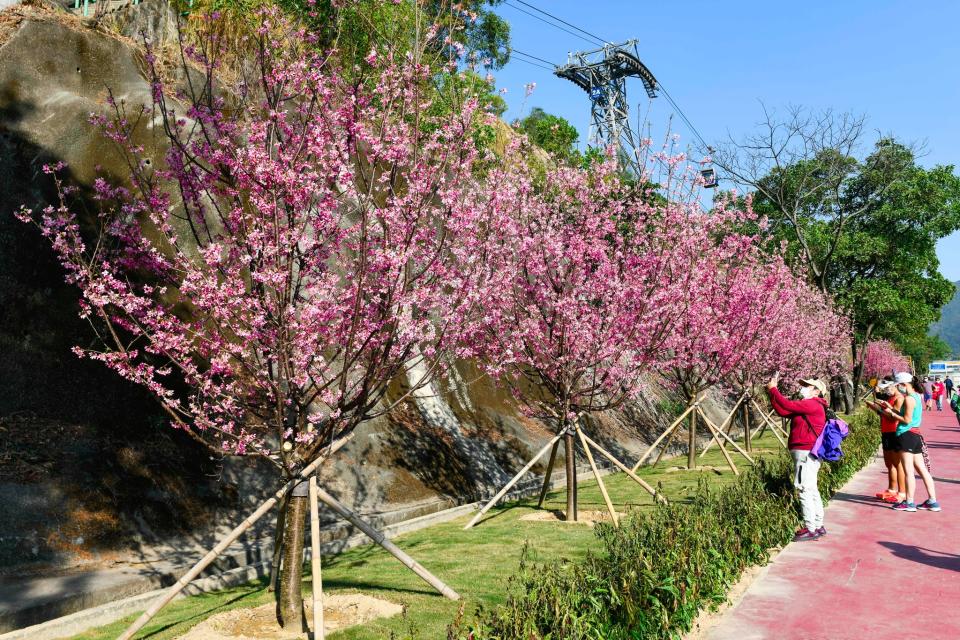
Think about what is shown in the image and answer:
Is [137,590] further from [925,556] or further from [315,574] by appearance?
[925,556]

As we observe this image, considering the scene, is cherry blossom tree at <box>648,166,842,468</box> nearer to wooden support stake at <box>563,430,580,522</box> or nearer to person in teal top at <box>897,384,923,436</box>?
wooden support stake at <box>563,430,580,522</box>

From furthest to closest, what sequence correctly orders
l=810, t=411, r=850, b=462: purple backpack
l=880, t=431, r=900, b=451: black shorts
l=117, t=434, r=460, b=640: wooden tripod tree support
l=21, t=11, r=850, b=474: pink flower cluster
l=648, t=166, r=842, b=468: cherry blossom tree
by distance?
1. l=648, t=166, r=842, b=468: cherry blossom tree
2. l=880, t=431, r=900, b=451: black shorts
3. l=810, t=411, r=850, b=462: purple backpack
4. l=21, t=11, r=850, b=474: pink flower cluster
5. l=117, t=434, r=460, b=640: wooden tripod tree support

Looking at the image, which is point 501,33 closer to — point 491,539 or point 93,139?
point 93,139

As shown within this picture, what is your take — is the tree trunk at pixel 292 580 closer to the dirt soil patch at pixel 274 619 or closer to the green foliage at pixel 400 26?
the dirt soil patch at pixel 274 619

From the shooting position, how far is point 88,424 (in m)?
12.0

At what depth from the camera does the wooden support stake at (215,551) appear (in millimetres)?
6660

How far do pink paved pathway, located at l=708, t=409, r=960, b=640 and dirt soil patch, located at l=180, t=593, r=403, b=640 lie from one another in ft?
12.0

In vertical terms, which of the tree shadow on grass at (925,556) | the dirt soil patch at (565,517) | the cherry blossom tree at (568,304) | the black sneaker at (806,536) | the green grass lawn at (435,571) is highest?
the cherry blossom tree at (568,304)

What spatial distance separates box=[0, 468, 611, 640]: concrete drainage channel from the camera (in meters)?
7.62

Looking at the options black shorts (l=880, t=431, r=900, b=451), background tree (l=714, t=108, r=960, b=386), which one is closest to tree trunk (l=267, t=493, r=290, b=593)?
black shorts (l=880, t=431, r=900, b=451)

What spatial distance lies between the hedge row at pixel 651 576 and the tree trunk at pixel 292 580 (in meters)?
1.71

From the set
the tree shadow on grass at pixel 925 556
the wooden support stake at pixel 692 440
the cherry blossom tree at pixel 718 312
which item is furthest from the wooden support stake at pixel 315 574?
the wooden support stake at pixel 692 440

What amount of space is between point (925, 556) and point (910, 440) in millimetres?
3865

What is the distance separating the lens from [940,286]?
43562 millimetres
